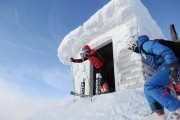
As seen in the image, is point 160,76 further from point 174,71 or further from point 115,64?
point 115,64

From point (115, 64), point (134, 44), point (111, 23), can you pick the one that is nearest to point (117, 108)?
point (134, 44)

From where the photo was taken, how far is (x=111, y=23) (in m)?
8.32

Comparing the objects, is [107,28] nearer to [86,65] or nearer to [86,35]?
[86,35]

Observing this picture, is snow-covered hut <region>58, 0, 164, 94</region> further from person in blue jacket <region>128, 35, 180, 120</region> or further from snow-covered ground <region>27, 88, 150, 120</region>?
person in blue jacket <region>128, 35, 180, 120</region>

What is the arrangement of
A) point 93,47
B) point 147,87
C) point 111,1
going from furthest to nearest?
point 93,47 < point 111,1 < point 147,87

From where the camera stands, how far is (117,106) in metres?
4.87

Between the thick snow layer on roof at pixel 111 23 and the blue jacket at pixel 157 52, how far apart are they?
3803 mm

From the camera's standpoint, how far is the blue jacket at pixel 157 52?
297 cm

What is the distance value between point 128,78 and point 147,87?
11.8 feet

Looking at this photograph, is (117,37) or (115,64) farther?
(117,37)

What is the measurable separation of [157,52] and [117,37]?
194 inches

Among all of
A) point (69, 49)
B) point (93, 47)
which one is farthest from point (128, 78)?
point (69, 49)

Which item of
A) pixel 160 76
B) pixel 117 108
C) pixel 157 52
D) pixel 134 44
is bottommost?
pixel 117 108

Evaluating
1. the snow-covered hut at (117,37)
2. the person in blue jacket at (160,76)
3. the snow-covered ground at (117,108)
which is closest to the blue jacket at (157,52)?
the person in blue jacket at (160,76)
